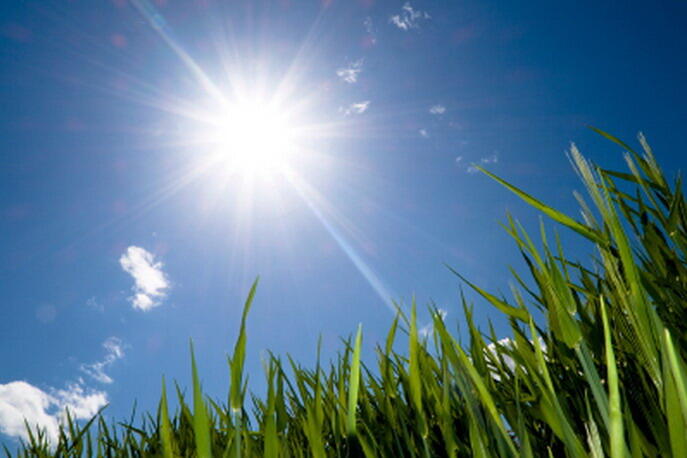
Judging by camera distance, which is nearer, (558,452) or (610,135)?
(558,452)

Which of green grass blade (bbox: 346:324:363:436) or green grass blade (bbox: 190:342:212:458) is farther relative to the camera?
green grass blade (bbox: 346:324:363:436)

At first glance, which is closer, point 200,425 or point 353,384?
point 200,425

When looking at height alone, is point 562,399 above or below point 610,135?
below

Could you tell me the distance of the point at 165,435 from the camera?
1.42 ft

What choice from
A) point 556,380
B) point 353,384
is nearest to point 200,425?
point 353,384

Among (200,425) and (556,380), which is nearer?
(200,425)

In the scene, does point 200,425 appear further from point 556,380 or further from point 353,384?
point 556,380

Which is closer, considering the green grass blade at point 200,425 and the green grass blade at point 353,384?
the green grass blade at point 200,425

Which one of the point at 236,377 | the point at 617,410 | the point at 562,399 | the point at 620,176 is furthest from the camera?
the point at 620,176

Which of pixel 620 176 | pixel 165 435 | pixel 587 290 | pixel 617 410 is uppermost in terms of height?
pixel 620 176

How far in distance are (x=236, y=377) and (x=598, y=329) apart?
20.6 inches

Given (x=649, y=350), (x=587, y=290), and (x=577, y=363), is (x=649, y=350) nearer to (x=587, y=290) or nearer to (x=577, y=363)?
(x=577, y=363)

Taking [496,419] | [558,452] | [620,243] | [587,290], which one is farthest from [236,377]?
[587,290]

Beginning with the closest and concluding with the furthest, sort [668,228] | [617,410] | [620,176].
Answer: [617,410] < [668,228] < [620,176]
